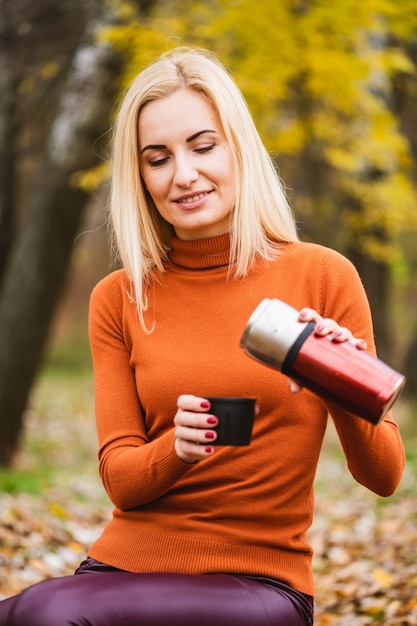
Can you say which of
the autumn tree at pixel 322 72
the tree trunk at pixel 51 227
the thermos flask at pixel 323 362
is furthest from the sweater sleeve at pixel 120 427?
the tree trunk at pixel 51 227

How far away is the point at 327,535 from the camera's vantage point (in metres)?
5.15

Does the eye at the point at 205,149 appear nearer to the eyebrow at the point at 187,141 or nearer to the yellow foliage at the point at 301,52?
the eyebrow at the point at 187,141

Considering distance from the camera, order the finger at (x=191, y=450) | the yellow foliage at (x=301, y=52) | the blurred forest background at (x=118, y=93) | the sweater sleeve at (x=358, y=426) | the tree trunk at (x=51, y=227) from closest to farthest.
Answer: the finger at (x=191, y=450) < the sweater sleeve at (x=358, y=426) < the yellow foliage at (x=301, y=52) < the blurred forest background at (x=118, y=93) < the tree trunk at (x=51, y=227)

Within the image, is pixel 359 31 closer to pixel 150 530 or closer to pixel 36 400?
pixel 150 530

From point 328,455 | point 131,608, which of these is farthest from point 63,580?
point 328,455

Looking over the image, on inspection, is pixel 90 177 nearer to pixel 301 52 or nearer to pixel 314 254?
pixel 301 52

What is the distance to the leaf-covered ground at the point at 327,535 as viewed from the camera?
3.61 meters

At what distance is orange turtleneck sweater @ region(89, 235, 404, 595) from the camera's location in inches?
84.2

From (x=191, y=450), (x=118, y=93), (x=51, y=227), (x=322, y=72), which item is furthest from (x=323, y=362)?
(x=118, y=93)

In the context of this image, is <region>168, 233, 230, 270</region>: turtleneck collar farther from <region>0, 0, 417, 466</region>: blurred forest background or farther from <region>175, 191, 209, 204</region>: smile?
<region>0, 0, 417, 466</region>: blurred forest background

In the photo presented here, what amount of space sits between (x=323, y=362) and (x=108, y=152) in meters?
6.22

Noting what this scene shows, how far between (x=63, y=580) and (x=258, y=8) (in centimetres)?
502

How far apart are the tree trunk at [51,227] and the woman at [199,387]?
4727 mm

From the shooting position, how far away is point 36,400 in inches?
483
